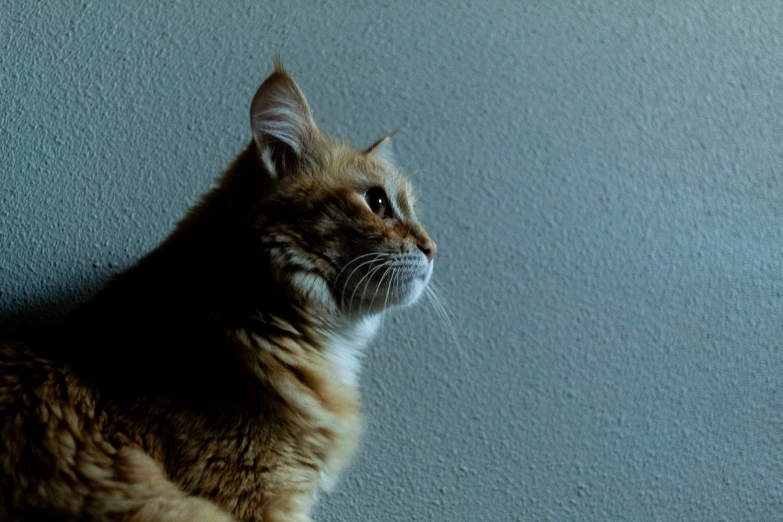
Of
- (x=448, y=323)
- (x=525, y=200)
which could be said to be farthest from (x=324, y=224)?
(x=525, y=200)

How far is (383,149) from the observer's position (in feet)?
4.17

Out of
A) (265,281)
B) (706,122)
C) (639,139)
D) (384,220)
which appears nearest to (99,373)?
(265,281)

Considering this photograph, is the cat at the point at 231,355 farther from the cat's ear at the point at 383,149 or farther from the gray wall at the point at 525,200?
the gray wall at the point at 525,200

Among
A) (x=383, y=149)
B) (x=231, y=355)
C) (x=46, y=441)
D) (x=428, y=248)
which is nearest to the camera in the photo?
(x=46, y=441)

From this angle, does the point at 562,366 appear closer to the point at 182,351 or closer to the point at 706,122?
the point at 706,122

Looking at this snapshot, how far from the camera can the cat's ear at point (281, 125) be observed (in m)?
1.02

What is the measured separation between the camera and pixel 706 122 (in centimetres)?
145

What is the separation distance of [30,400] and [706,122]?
1418 mm

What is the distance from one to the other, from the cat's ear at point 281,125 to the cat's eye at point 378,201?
4.8 inches

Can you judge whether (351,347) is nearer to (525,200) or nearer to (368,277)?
(368,277)

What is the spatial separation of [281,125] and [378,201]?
21cm

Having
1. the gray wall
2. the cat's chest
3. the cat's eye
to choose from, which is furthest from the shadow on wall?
the cat's eye

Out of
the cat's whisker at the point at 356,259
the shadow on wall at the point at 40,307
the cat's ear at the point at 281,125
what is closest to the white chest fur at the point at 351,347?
the cat's whisker at the point at 356,259

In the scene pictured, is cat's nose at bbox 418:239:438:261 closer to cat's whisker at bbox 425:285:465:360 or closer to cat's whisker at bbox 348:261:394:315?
cat's whisker at bbox 348:261:394:315
